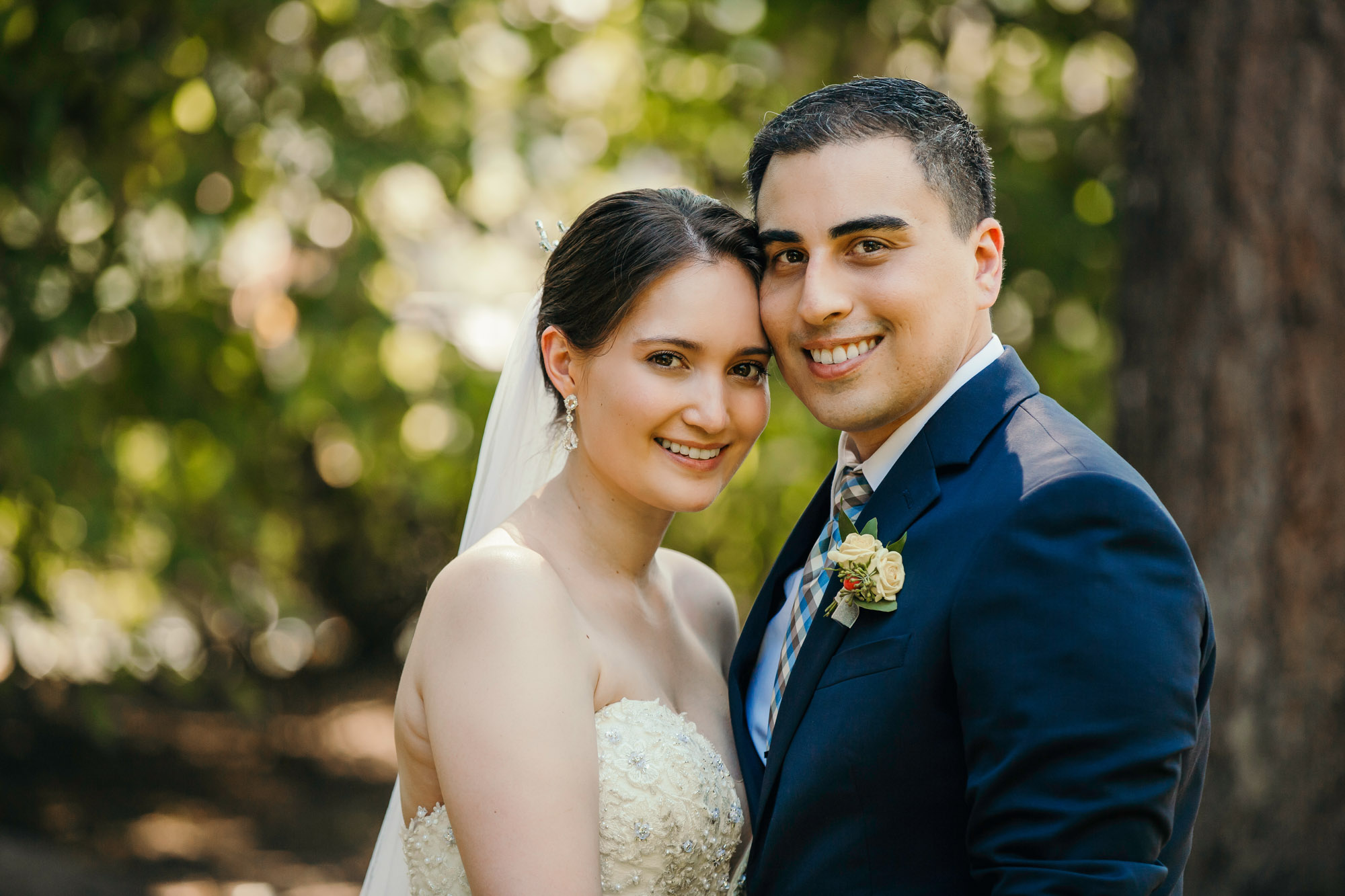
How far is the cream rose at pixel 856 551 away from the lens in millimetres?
2078

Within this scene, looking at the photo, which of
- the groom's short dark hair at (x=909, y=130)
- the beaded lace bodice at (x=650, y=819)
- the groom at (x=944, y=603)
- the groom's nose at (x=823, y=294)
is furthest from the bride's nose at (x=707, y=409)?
the beaded lace bodice at (x=650, y=819)

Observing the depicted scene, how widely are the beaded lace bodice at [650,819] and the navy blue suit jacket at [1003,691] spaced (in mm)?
221

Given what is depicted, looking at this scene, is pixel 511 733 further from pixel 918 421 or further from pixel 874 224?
pixel 874 224

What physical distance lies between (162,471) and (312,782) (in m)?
4.04

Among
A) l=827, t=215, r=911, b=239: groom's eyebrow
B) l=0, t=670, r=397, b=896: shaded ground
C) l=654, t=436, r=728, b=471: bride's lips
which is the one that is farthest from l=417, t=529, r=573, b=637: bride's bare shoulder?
l=0, t=670, r=397, b=896: shaded ground

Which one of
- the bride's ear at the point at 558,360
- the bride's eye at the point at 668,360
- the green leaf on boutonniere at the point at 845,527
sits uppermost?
the bride's ear at the point at 558,360

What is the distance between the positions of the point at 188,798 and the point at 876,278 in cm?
736

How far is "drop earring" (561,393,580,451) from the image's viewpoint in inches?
109

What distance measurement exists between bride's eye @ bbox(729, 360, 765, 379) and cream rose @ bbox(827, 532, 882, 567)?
658 millimetres

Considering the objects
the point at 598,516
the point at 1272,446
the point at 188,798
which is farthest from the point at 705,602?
the point at 188,798

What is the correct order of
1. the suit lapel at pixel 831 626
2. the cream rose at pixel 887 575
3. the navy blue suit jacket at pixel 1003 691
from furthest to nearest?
1. the suit lapel at pixel 831 626
2. the cream rose at pixel 887 575
3. the navy blue suit jacket at pixel 1003 691

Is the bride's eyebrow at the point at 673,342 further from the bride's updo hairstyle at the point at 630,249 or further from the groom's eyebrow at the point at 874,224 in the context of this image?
the groom's eyebrow at the point at 874,224

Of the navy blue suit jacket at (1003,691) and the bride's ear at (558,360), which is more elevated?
the bride's ear at (558,360)

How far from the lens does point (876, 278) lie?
2.33m
